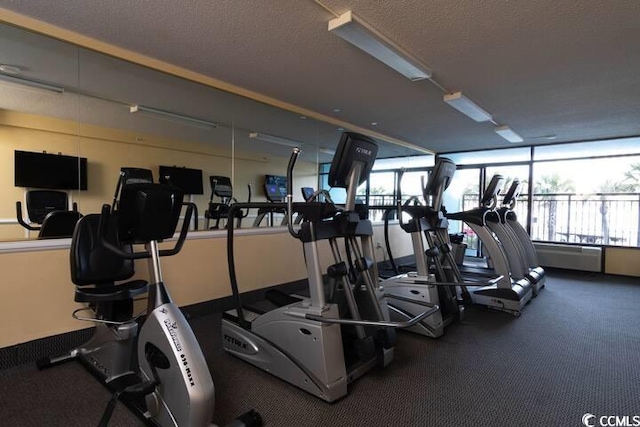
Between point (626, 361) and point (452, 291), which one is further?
point (452, 291)

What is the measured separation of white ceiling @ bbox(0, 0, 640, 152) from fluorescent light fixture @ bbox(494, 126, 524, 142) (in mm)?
755

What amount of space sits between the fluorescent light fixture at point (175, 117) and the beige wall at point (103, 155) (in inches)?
10.6

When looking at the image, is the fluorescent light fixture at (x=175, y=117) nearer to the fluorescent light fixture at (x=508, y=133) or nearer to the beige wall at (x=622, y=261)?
the fluorescent light fixture at (x=508, y=133)

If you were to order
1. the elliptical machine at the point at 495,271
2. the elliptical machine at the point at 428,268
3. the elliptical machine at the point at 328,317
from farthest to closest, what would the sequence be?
the elliptical machine at the point at 495,271
the elliptical machine at the point at 428,268
the elliptical machine at the point at 328,317

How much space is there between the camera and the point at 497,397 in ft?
6.55

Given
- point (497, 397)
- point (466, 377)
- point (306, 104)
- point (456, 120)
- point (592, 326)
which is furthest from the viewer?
point (456, 120)

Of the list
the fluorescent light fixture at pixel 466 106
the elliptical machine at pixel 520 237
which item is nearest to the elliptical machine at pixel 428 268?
the fluorescent light fixture at pixel 466 106

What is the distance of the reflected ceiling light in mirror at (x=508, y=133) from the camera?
17.1ft

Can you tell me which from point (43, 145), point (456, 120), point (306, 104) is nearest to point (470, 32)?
point (306, 104)

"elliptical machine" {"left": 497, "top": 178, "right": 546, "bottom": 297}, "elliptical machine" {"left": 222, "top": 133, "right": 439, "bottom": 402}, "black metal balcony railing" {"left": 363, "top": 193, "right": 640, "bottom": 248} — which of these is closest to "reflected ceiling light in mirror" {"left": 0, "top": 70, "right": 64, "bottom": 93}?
"elliptical machine" {"left": 222, "top": 133, "right": 439, "bottom": 402}

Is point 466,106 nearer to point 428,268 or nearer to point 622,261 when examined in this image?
point 428,268

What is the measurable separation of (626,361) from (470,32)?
2.73m

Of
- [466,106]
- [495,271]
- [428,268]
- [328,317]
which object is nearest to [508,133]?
[466,106]

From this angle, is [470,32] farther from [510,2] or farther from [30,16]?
[30,16]
